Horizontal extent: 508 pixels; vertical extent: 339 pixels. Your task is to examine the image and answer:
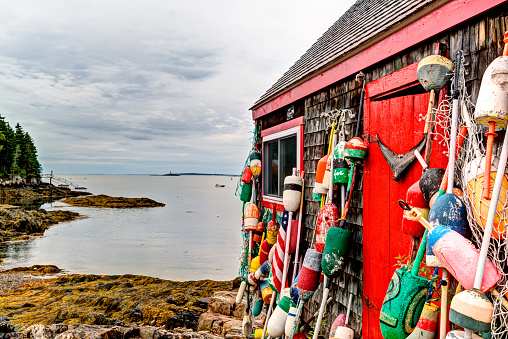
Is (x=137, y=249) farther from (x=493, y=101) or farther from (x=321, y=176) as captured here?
(x=493, y=101)

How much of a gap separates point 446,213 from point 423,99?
99 cm

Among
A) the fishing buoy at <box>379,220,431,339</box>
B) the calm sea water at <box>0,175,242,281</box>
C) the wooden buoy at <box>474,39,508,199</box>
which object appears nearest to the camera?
the wooden buoy at <box>474,39,508,199</box>

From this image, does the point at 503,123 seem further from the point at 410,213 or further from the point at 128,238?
the point at 128,238

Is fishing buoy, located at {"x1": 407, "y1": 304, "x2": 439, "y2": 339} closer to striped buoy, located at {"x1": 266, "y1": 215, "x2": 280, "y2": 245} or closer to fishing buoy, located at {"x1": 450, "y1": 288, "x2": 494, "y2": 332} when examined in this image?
fishing buoy, located at {"x1": 450, "y1": 288, "x2": 494, "y2": 332}

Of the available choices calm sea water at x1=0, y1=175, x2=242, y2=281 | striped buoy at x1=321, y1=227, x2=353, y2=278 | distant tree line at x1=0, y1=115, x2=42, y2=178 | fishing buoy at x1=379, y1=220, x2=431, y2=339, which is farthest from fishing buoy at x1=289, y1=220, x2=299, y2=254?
distant tree line at x1=0, y1=115, x2=42, y2=178

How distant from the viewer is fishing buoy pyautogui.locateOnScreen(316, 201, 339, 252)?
146 inches

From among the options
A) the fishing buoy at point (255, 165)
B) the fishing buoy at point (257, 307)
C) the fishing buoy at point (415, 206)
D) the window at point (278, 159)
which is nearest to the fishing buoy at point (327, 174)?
the window at point (278, 159)

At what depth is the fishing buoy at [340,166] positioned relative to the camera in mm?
3674

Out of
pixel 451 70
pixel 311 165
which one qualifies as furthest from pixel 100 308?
pixel 451 70

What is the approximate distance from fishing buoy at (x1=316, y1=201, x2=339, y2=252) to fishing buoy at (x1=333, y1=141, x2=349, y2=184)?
10.3 inches

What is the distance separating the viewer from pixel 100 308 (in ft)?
26.1

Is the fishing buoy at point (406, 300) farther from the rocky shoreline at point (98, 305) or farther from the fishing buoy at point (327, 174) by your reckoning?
the rocky shoreline at point (98, 305)

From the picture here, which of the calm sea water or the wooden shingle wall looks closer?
the wooden shingle wall

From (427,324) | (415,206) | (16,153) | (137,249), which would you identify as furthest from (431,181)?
(16,153)
